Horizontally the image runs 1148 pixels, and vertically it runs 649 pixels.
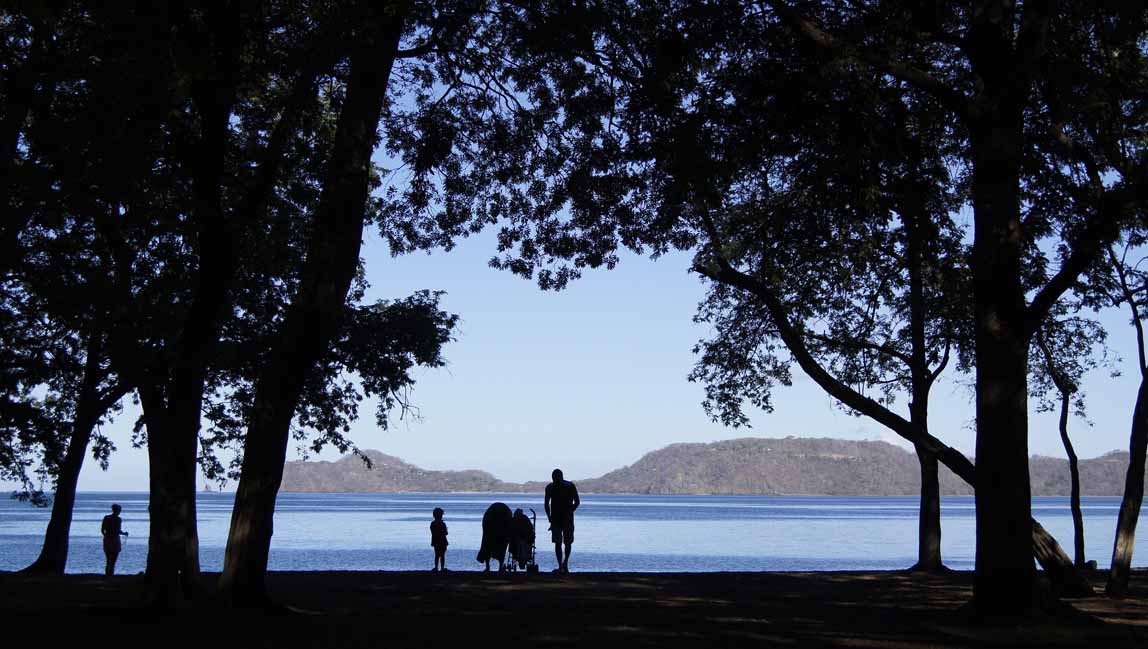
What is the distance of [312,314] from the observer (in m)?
12.0

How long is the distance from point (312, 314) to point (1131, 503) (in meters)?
11.0

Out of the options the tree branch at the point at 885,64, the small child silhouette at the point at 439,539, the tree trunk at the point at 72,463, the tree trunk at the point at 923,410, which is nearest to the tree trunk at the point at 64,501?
the tree trunk at the point at 72,463

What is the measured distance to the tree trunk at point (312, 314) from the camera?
1171cm

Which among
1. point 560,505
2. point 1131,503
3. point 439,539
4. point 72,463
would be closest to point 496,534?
point 439,539

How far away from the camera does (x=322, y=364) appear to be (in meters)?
25.1

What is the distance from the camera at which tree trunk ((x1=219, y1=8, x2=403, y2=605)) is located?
1171 cm

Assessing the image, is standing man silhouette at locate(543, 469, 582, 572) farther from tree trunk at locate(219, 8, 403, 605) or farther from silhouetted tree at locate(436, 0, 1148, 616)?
tree trunk at locate(219, 8, 403, 605)

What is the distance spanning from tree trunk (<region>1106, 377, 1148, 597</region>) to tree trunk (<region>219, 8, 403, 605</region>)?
10.5 m

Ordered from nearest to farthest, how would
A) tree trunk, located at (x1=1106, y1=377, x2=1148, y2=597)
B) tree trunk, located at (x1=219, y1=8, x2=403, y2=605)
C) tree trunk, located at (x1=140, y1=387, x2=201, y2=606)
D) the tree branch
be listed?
tree trunk, located at (x1=140, y1=387, x2=201, y2=606) → tree trunk, located at (x1=219, y1=8, x2=403, y2=605) → the tree branch → tree trunk, located at (x1=1106, y1=377, x2=1148, y2=597)

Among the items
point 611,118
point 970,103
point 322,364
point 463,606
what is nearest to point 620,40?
point 611,118

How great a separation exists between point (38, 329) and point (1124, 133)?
19154 mm

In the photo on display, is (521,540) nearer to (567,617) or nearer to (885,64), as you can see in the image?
(567,617)

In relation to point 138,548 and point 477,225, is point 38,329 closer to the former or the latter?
point 477,225

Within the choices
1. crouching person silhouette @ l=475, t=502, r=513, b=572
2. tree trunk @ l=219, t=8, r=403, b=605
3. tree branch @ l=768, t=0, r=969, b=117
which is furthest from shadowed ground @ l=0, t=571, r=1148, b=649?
tree branch @ l=768, t=0, r=969, b=117
